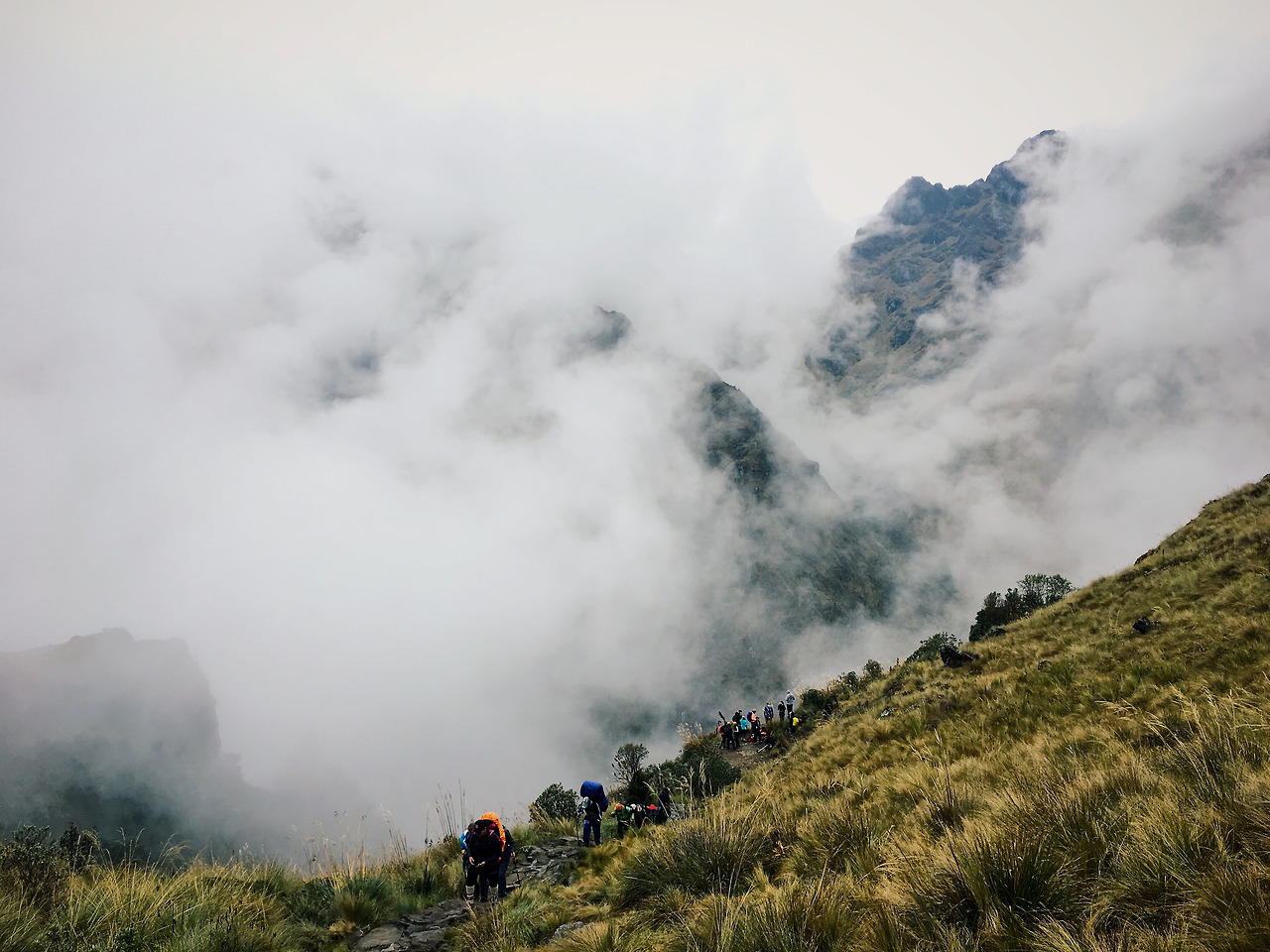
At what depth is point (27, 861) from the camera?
6453 millimetres

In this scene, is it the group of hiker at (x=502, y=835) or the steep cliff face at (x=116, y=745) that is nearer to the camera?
the group of hiker at (x=502, y=835)

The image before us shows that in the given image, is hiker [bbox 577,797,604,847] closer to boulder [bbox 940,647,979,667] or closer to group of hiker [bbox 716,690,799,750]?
boulder [bbox 940,647,979,667]

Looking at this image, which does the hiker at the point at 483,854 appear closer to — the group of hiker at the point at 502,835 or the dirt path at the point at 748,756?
the group of hiker at the point at 502,835

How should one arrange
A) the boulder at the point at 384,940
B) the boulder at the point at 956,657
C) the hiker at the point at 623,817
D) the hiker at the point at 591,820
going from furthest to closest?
1. the boulder at the point at 956,657
2. the hiker at the point at 623,817
3. the hiker at the point at 591,820
4. the boulder at the point at 384,940

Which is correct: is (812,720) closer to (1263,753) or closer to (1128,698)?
(1128,698)

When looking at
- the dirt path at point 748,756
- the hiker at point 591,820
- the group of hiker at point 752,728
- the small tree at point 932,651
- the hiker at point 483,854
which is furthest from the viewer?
the group of hiker at point 752,728

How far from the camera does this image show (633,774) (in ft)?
63.7

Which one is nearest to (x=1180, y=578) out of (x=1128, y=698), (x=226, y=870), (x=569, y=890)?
(x=1128, y=698)

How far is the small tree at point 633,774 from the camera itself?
15492 millimetres

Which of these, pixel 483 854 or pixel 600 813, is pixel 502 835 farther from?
pixel 600 813

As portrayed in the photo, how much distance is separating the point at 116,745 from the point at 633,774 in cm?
21924

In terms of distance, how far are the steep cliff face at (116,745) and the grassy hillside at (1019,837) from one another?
555 ft

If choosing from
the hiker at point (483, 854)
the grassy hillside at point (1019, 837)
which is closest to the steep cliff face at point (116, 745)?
the hiker at point (483, 854)

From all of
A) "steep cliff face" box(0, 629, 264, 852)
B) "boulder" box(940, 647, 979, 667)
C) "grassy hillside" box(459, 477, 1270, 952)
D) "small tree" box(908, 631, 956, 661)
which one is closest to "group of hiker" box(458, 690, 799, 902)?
"grassy hillside" box(459, 477, 1270, 952)
